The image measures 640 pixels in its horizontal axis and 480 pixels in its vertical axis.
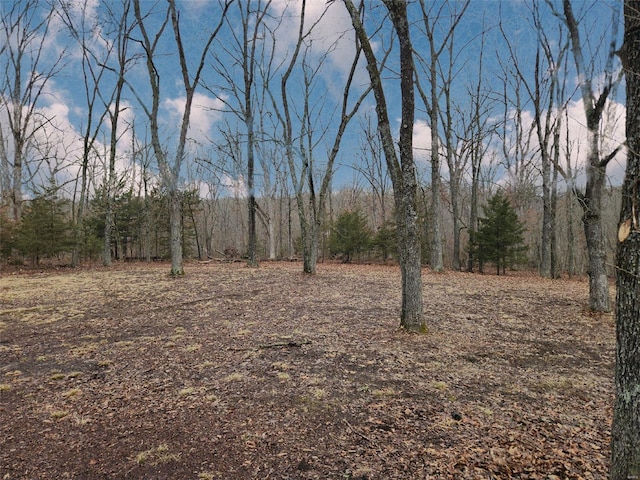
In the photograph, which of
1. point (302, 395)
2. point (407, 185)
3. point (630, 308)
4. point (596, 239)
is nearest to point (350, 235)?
point (596, 239)

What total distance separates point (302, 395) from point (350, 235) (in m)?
18.0

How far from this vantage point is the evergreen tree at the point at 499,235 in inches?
617

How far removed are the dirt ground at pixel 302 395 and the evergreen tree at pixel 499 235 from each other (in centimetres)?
1040

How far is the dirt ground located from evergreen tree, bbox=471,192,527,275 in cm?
1040

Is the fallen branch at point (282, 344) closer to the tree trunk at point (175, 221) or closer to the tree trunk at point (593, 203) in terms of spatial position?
the tree trunk at point (593, 203)

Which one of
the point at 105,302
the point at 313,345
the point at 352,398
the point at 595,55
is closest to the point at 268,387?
the point at 352,398

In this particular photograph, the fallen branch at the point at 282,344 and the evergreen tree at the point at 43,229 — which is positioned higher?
the evergreen tree at the point at 43,229

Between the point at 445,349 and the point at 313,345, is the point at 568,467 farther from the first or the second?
the point at 313,345

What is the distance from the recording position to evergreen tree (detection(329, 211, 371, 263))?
20.8 m

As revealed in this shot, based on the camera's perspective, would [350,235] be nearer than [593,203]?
No

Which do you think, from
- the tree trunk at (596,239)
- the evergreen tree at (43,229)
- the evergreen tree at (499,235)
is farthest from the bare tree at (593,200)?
A: the evergreen tree at (43,229)

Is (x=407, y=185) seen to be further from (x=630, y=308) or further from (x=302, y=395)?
(x=630, y=308)

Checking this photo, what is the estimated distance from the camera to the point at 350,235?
20812 millimetres

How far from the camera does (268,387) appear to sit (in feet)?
10.5
